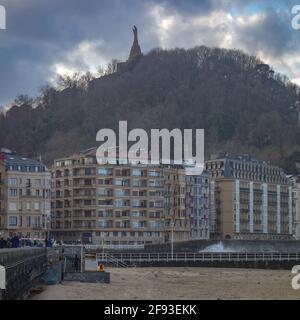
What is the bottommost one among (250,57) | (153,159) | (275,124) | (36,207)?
(36,207)

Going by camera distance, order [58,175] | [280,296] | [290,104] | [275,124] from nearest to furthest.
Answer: [280,296] → [58,175] → [275,124] → [290,104]

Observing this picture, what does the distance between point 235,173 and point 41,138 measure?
44.8 metres

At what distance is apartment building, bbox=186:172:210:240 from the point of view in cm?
11506

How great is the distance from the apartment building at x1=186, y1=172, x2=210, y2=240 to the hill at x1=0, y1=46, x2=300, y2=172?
32375 millimetres

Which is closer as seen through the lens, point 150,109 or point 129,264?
point 129,264

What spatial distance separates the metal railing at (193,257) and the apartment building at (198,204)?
31924 millimetres

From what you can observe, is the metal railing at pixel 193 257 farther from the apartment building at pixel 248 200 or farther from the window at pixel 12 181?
the apartment building at pixel 248 200

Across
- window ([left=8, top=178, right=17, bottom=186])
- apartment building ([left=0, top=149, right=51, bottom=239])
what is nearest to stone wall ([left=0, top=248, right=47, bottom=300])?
apartment building ([left=0, top=149, right=51, bottom=239])

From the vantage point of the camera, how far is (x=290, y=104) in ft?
626

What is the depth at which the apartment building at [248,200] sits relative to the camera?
122m
